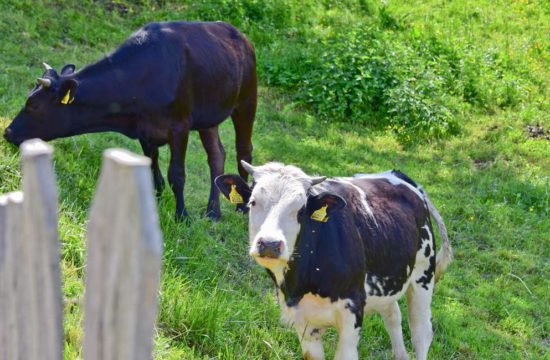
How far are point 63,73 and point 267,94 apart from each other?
5064 millimetres

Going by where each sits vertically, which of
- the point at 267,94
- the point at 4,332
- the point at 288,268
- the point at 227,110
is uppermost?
the point at 4,332

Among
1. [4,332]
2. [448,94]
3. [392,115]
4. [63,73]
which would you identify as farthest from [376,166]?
[4,332]

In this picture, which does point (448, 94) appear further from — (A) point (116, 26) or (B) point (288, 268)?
(B) point (288, 268)

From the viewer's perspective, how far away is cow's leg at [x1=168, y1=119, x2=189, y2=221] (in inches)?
305

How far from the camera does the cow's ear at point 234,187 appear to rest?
17.1 ft

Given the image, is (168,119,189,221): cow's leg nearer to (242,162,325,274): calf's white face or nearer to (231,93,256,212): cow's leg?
(231,93,256,212): cow's leg

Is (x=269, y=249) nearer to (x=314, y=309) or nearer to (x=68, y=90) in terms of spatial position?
(x=314, y=309)

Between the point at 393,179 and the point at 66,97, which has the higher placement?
the point at 393,179

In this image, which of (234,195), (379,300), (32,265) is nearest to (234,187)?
(234,195)

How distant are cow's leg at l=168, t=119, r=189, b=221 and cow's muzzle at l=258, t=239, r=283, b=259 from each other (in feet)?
11.0

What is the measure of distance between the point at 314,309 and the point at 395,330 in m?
1.27

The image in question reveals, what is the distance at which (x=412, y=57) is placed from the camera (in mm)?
12867

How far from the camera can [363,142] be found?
37.6 feet

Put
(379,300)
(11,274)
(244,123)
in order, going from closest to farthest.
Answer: (11,274)
(379,300)
(244,123)
